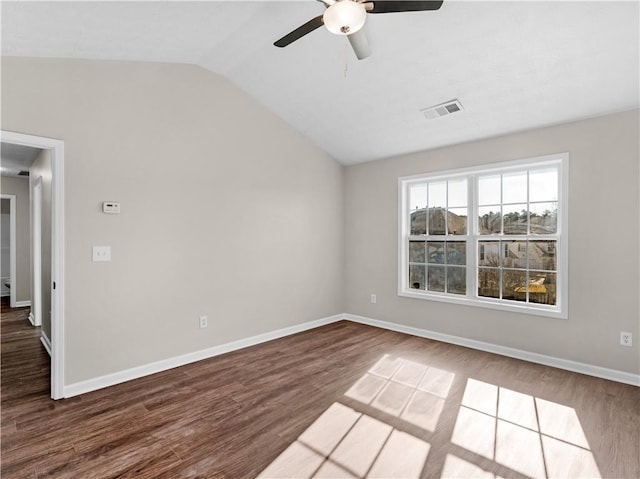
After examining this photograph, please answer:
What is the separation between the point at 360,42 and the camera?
2.37 meters

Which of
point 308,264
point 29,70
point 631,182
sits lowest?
point 308,264

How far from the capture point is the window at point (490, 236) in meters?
3.63

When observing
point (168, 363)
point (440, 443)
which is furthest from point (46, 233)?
point (440, 443)

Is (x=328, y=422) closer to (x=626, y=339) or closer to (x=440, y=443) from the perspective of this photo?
(x=440, y=443)

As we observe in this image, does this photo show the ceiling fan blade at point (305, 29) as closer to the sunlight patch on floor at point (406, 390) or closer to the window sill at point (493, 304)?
the sunlight patch on floor at point (406, 390)

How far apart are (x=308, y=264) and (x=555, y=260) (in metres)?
2.97

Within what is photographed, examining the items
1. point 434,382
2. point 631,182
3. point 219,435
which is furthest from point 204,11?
point 631,182

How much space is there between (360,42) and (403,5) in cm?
47

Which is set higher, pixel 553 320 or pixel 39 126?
pixel 39 126

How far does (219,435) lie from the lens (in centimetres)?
232

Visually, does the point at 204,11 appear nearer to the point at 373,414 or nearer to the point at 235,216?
the point at 235,216

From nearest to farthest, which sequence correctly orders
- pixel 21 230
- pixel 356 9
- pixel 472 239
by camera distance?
pixel 356 9 < pixel 472 239 < pixel 21 230

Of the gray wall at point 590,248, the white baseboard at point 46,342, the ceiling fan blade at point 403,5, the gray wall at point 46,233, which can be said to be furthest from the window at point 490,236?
the white baseboard at point 46,342

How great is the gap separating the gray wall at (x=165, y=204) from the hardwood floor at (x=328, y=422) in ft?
1.82
